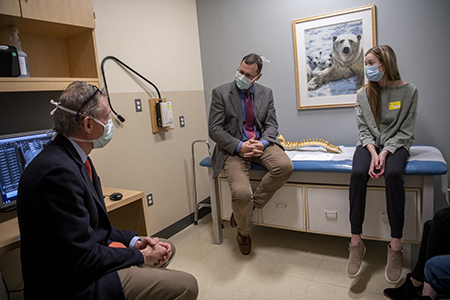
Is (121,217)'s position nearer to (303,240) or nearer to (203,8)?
(303,240)

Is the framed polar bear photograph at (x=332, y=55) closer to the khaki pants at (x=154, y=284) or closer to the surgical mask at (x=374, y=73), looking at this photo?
the surgical mask at (x=374, y=73)

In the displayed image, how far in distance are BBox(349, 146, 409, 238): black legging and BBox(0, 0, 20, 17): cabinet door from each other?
2.18 meters

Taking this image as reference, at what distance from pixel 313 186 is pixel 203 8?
2400 millimetres

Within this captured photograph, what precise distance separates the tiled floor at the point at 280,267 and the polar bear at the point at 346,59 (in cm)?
153

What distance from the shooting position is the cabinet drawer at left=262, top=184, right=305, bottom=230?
252cm

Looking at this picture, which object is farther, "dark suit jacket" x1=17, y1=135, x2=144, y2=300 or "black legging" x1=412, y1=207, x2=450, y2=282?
"black legging" x1=412, y1=207, x2=450, y2=282

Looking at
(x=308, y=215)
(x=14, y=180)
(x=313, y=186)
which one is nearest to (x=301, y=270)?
(x=308, y=215)

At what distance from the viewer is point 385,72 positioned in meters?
2.30

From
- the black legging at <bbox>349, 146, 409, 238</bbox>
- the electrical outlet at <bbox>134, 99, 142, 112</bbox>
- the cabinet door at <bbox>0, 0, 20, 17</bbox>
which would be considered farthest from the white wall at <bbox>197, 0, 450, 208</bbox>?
the cabinet door at <bbox>0, 0, 20, 17</bbox>

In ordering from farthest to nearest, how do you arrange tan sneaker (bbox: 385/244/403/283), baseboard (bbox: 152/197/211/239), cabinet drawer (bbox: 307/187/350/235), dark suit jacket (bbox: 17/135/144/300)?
baseboard (bbox: 152/197/211/239) → cabinet drawer (bbox: 307/187/350/235) → tan sneaker (bbox: 385/244/403/283) → dark suit jacket (bbox: 17/135/144/300)

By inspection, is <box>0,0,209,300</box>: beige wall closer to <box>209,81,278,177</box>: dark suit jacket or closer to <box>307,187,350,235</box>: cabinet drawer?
<box>209,81,278,177</box>: dark suit jacket

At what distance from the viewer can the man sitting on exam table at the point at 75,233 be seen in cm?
113

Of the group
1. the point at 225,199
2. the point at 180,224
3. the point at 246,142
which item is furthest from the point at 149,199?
A: the point at 246,142

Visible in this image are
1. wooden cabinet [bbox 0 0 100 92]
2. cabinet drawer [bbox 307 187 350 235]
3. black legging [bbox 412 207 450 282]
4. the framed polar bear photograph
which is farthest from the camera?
the framed polar bear photograph
